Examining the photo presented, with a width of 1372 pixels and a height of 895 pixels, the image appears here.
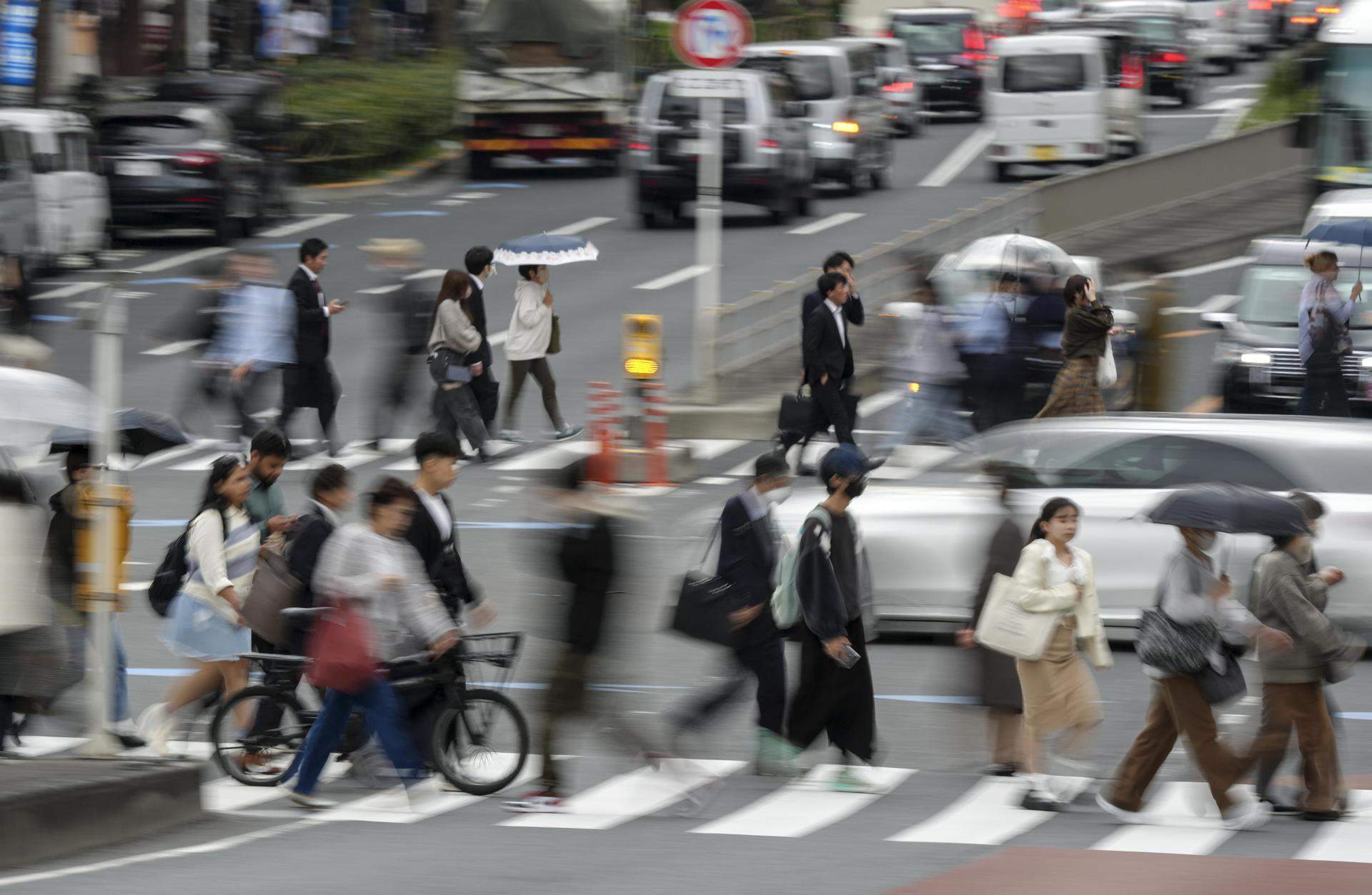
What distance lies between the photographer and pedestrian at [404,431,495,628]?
1041cm

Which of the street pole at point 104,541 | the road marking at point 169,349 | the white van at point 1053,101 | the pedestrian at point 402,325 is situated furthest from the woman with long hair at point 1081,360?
the white van at point 1053,101

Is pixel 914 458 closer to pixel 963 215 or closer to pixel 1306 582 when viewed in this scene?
pixel 1306 582

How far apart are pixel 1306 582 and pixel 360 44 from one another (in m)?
34.8

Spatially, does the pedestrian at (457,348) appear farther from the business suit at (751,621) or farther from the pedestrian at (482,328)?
the business suit at (751,621)

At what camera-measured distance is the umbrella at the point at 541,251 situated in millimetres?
18906

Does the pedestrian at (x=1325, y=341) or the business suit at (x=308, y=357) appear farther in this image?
the business suit at (x=308, y=357)

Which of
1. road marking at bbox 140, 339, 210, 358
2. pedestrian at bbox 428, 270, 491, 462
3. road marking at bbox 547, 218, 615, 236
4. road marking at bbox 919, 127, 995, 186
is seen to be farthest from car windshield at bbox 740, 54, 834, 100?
pedestrian at bbox 428, 270, 491, 462

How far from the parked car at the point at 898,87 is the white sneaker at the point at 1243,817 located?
32309 mm

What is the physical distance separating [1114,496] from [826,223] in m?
18.8

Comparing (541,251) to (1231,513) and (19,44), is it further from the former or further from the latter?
(19,44)

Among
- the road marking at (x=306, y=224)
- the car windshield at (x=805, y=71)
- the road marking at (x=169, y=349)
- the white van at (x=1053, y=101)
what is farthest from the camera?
the white van at (x=1053, y=101)

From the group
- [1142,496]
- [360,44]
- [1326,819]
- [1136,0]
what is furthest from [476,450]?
[1136,0]

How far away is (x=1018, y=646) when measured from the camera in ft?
33.2

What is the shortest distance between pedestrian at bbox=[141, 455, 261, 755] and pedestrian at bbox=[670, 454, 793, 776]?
7.04ft
